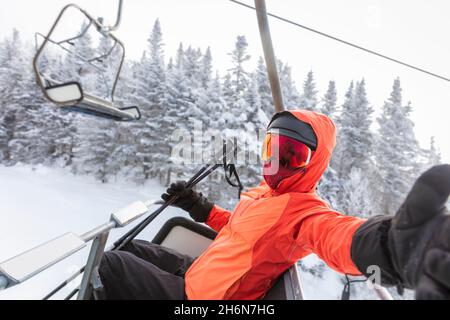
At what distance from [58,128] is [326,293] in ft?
73.2

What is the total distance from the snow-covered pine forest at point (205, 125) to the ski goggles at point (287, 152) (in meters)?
10.7

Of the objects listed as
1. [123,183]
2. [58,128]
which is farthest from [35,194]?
[58,128]

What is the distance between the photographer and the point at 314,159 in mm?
1618

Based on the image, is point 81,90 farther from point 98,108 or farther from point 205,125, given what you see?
point 205,125

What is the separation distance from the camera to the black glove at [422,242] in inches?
23.5

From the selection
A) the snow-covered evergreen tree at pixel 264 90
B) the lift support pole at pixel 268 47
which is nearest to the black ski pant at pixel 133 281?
the lift support pole at pixel 268 47

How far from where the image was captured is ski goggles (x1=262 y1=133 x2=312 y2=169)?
1594 millimetres

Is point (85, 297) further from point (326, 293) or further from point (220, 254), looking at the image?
point (326, 293)

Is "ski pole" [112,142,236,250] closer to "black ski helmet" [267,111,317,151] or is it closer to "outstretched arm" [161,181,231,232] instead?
"outstretched arm" [161,181,231,232]

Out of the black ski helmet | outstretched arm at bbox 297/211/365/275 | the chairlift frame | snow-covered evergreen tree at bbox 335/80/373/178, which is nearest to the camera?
the chairlift frame

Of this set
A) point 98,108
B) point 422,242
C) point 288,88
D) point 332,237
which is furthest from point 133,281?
point 288,88

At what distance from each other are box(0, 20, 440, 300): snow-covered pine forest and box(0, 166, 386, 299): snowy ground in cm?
93

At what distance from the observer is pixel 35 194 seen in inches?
622

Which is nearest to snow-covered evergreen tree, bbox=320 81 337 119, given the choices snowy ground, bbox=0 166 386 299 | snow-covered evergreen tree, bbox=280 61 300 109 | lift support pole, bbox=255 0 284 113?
snow-covered evergreen tree, bbox=280 61 300 109
